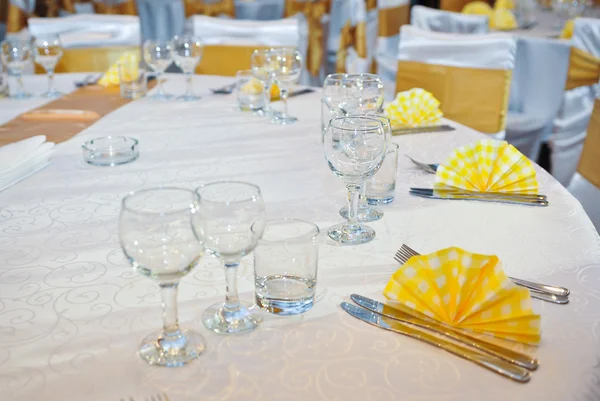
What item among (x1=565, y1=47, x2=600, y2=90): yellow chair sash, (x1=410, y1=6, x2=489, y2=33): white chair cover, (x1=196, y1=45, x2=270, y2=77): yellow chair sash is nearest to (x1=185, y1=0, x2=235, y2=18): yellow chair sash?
(x1=410, y1=6, x2=489, y2=33): white chair cover

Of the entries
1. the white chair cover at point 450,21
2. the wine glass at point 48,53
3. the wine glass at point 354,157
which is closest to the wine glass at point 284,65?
the wine glass at point 354,157

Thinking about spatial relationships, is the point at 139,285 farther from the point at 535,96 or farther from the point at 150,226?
the point at 535,96

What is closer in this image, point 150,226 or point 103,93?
point 150,226

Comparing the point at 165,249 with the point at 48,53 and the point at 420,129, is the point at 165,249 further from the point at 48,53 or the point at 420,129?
the point at 48,53

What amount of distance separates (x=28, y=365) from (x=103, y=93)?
4.61 ft

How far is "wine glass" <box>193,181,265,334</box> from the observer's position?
67cm

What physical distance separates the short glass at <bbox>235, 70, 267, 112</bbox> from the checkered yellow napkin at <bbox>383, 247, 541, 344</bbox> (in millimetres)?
1072

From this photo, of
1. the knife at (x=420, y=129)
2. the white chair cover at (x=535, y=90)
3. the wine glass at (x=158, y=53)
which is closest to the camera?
the knife at (x=420, y=129)

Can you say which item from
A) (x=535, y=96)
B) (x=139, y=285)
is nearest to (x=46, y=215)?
(x=139, y=285)

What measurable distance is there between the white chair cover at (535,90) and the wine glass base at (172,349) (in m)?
2.32

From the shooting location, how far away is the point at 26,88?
2.00m

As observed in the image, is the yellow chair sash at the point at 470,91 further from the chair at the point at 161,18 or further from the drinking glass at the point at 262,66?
the chair at the point at 161,18

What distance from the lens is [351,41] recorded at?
410 centimetres

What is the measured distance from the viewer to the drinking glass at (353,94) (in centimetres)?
136
